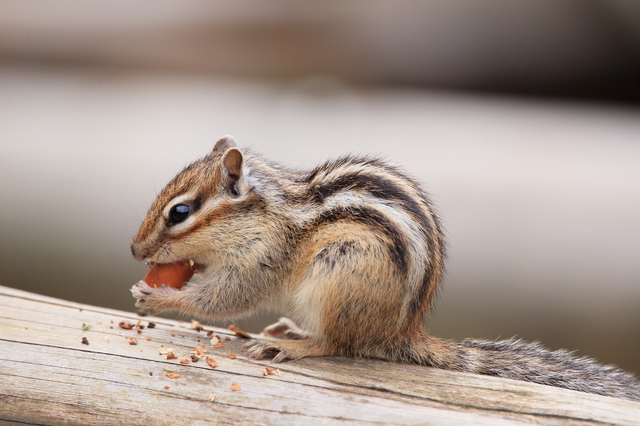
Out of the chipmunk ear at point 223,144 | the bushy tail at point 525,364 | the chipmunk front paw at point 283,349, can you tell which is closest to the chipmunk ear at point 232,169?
the chipmunk ear at point 223,144

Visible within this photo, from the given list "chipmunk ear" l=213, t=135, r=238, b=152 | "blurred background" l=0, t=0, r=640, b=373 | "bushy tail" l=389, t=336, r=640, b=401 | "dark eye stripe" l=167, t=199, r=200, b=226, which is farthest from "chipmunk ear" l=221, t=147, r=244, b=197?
"blurred background" l=0, t=0, r=640, b=373

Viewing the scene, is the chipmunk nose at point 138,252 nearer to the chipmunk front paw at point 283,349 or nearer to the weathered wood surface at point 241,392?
the weathered wood surface at point 241,392

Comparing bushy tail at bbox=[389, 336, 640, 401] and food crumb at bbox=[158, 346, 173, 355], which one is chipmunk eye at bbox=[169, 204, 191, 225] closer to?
food crumb at bbox=[158, 346, 173, 355]

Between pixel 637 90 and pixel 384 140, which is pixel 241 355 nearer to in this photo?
pixel 384 140

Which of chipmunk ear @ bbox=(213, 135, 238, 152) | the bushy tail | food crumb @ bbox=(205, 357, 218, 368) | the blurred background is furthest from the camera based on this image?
the blurred background

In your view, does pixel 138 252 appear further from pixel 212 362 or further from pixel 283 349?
pixel 283 349

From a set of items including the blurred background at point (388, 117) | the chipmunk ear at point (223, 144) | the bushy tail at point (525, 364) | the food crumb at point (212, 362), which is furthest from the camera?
the blurred background at point (388, 117)

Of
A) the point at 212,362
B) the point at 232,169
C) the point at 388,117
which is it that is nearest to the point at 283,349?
the point at 212,362
